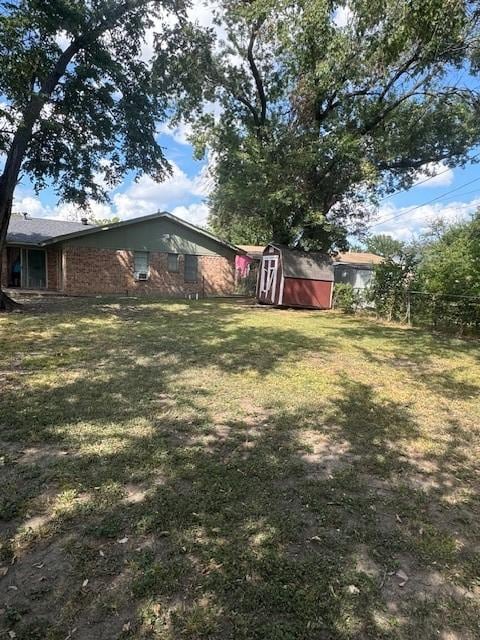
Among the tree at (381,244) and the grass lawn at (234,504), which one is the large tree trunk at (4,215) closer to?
the grass lawn at (234,504)

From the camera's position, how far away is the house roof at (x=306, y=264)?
16703mm

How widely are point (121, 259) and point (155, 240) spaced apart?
185cm

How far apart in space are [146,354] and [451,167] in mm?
17885

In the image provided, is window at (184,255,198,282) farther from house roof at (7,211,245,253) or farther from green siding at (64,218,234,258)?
house roof at (7,211,245,253)

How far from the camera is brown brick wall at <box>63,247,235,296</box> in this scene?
18.5 metres

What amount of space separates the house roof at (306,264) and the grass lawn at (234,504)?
1098cm

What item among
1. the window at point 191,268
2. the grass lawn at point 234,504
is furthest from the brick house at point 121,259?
the grass lawn at point 234,504

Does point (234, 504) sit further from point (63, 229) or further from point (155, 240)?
point (63, 229)

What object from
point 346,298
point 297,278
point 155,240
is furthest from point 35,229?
point 346,298

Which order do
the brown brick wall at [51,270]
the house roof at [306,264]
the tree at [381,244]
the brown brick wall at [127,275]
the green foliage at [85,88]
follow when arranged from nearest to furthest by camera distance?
1. the green foliage at [85,88]
2. the house roof at [306,264]
3. the brown brick wall at [127,275]
4. the brown brick wall at [51,270]
5. the tree at [381,244]

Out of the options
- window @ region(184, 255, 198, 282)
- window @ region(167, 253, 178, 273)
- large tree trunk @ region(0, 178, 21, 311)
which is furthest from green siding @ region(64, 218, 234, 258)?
large tree trunk @ region(0, 178, 21, 311)

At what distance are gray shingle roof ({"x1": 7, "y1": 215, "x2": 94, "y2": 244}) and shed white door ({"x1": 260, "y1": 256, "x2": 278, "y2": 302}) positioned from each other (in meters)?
8.24

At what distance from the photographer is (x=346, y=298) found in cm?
1686

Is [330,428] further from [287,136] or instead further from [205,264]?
[205,264]
